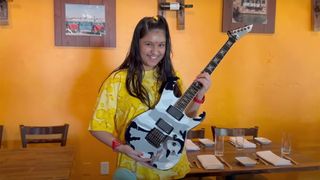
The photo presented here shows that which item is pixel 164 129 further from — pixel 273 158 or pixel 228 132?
pixel 228 132

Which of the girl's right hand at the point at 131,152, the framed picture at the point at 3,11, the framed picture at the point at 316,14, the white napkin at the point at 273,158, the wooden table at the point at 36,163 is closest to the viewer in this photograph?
the girl's right hand at the point at 131,152

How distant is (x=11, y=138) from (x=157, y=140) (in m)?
1.62

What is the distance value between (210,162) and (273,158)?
14.7 inches

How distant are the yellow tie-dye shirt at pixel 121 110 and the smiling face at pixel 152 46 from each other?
5cm

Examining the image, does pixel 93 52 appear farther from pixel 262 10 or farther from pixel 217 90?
pixel 262 10

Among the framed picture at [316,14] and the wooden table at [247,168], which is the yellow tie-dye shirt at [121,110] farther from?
the framed picture at [316,14]

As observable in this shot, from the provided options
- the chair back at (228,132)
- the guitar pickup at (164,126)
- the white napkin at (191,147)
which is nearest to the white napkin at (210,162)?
the white napkin at (191,147)

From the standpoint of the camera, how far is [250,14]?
8.34 ft

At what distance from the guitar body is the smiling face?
0.11 m

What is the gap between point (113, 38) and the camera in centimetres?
239

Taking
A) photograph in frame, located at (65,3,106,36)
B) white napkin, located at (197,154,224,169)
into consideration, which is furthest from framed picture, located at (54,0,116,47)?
white napkin, located at (197,154,224,169)

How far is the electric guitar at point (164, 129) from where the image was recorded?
1.16 m

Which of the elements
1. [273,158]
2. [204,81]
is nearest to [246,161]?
[273,158]

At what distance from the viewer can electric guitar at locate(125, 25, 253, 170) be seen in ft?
3.81
